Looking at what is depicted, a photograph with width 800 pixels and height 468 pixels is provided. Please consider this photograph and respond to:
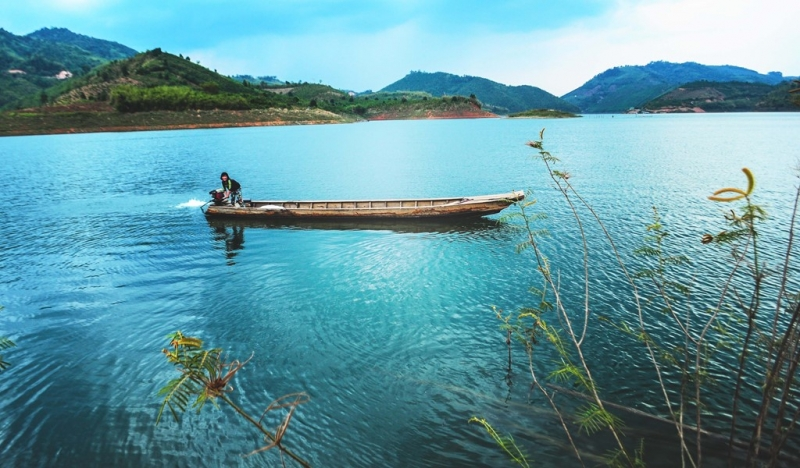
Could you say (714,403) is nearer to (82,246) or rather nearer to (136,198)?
(82,246)

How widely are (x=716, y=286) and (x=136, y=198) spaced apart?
3929 centimetres

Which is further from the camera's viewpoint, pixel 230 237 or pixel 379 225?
pixel 379 225

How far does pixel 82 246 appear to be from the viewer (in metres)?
21.6

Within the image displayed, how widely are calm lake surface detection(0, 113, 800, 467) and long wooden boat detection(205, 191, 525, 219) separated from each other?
812mm

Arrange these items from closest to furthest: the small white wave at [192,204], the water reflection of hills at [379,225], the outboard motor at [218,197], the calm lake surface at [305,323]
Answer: the calm lake surface at [305,323], the water reflection of hills at [379,225], the outboard motor at [218,197], the small white wave at [192,204]

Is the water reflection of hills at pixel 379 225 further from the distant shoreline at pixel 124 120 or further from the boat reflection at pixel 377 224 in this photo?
the distant shoreline at pixel 124 120

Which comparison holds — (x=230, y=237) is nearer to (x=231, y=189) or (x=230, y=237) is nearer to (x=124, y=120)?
(x=231, y=189)

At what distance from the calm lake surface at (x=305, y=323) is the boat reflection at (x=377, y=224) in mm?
212

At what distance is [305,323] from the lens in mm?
13188

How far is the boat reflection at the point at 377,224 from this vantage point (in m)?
23.0

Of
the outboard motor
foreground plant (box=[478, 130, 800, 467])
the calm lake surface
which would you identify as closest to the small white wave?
the calm lake surface

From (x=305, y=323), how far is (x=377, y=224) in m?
11.6

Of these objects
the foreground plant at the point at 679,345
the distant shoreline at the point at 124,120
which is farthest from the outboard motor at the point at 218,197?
the distant shoreline at the point at 124,120

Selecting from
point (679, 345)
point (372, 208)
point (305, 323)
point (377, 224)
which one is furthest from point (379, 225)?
point (679, 345)
